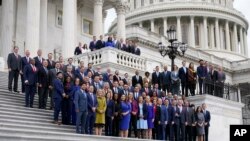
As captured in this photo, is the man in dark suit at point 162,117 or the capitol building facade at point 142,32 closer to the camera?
the man in dark suit at point 162,117

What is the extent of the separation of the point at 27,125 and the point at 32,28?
591 inches

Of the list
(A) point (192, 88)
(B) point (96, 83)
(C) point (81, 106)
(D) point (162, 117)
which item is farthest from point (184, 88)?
(C) point (81, 106)

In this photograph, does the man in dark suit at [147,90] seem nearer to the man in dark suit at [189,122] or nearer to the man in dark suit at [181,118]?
the man in dark suit at [181,118]

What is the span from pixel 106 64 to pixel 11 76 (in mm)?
7369

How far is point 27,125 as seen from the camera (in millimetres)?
12445

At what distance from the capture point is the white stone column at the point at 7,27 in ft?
92.2

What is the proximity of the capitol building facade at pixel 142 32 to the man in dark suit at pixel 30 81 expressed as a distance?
→ 7.30 m

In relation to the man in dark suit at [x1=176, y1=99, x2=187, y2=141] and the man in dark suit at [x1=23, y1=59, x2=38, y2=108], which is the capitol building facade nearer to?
the man in dark suit at [x1=176, y1=99, x2=187, y2=141]

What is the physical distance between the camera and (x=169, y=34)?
23.1 meters

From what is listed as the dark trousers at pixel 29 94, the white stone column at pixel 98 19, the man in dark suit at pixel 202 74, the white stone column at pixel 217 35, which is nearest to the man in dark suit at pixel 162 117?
the man in dark suit at pixel 202 74

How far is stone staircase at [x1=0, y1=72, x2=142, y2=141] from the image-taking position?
35.6 ft

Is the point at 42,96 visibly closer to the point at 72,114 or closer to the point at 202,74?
the point at 72,114

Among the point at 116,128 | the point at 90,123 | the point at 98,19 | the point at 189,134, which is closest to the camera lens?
the point at 90,123

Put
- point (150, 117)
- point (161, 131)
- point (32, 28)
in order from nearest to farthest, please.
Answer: point (150, 117) < point (161, 131) < point (32, 28)
